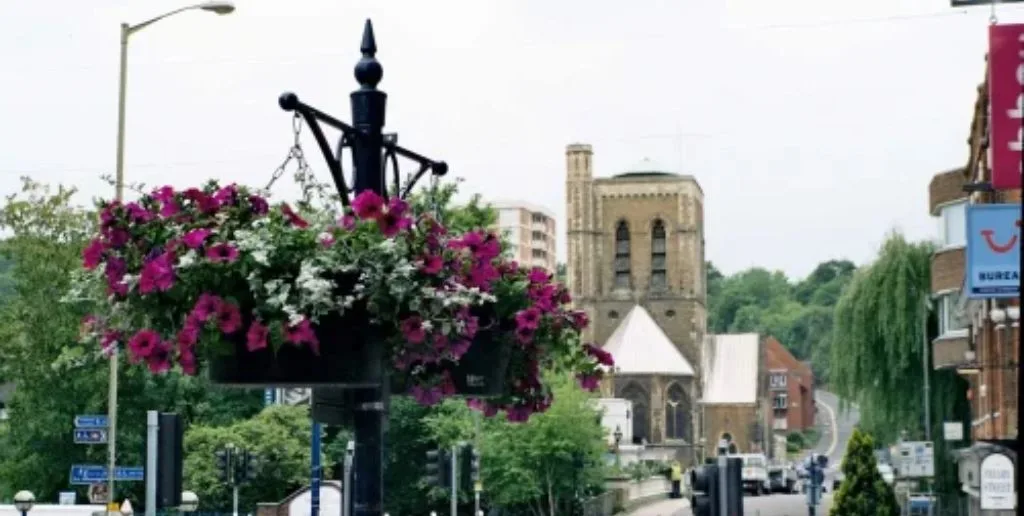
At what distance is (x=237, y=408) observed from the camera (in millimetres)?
72938

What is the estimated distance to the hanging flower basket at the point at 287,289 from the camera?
944 centimetres

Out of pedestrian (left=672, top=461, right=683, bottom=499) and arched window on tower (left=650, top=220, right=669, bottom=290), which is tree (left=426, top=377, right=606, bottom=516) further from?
arched window on tower (left=650, top=220, right=669, bottom=290)

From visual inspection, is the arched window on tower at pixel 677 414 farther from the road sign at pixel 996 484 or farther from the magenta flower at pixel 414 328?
the magenta flower at pixel 414 328

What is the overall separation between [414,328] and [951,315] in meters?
46.0

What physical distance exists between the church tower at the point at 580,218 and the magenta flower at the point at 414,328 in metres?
142

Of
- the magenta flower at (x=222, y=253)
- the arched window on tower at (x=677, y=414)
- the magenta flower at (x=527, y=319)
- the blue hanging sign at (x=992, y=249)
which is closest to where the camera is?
the magenta flower at (x=222, y=253)

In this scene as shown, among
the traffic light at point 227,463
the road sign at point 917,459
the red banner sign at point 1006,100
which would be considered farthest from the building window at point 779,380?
the red banner sign at point 1006,100

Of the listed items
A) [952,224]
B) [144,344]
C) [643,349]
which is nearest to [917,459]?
[952,224]

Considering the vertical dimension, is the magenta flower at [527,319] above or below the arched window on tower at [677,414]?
below

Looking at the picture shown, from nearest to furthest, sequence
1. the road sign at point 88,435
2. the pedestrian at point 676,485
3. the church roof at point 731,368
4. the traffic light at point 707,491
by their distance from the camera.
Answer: the traffic light at point 707,491 < the road sign at point 88,435 < the pedestrian at point 676,485 < the church roof at point 731,368

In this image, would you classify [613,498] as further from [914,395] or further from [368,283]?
[368,283]

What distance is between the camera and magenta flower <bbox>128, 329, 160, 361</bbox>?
9.71 metres

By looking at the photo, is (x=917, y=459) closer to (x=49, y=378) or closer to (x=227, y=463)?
(x=227, y=463)

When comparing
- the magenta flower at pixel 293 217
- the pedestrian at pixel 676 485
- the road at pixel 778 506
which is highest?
the magenta flower at pixel 293 217
